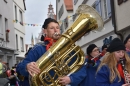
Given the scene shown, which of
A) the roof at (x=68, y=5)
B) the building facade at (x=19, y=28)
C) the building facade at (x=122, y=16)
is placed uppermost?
the roof at (x=68, y=5)

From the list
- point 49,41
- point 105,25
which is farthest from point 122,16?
point 49,41

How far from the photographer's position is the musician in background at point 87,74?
299cm

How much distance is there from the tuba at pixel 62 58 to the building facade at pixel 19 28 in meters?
17.9

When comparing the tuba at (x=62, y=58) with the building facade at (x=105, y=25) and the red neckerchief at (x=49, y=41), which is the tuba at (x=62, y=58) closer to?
the red neckerchief at (x=49, y=41)

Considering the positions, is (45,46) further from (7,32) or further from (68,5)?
(68,5)

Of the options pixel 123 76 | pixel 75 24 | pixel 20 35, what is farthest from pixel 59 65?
pixel 20 35

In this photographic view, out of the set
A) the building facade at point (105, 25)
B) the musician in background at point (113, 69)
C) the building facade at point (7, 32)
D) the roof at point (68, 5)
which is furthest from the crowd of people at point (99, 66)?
the roof at point (68, 5)

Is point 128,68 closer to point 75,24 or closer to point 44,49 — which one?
point 75,24

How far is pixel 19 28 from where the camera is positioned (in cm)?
2223

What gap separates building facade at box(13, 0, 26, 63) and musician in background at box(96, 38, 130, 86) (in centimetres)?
1805

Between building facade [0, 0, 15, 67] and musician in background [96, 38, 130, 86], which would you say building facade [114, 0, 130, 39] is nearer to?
musician in background [96, 38, 130, 86]

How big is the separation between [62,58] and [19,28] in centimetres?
1967

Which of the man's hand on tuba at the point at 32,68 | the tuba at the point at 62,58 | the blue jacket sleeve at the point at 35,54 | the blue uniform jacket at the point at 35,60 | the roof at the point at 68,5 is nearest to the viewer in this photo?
the man's hand on tuba at the point at 32,68

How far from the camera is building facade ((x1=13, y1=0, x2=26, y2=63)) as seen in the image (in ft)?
70.3
